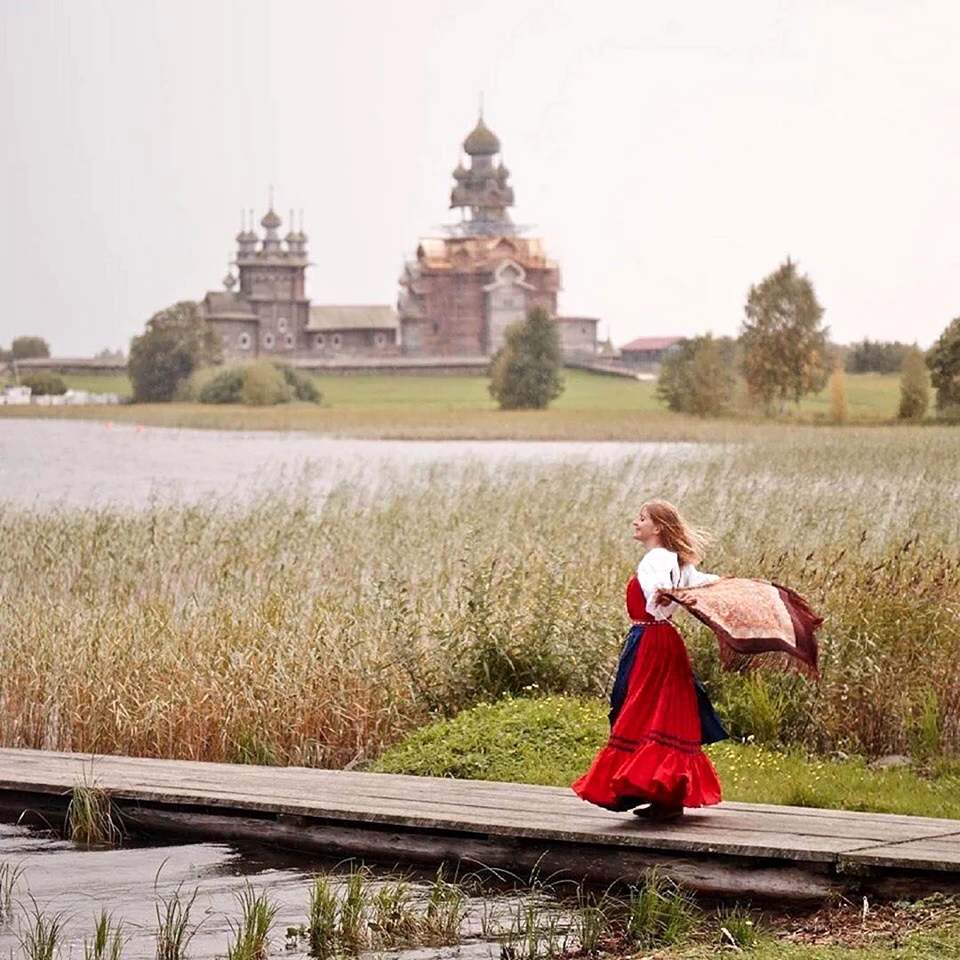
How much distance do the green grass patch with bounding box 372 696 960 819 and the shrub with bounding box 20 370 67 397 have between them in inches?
731

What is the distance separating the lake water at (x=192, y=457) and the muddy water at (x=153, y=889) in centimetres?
1402

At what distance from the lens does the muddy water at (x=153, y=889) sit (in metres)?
5.60

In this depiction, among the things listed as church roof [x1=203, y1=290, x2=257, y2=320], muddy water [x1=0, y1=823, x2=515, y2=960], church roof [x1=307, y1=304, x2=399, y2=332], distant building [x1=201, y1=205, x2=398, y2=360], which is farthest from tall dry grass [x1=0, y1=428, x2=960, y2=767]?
church roof [x1=307, y1=304, x2=399, y2=332]

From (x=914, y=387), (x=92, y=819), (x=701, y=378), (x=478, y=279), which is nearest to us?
(x=92, y=819)

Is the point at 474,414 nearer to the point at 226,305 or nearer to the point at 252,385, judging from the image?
the point at 252,385

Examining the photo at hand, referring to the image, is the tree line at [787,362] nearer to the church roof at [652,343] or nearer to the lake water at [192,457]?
the church roof at [652,343]

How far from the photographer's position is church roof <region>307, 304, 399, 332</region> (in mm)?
34875

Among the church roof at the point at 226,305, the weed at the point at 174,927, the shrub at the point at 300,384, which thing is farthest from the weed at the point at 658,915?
the shrub at the point at 300,384

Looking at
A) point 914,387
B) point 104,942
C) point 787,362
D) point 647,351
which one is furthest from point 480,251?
point 104,942

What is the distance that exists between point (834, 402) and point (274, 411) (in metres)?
11.5

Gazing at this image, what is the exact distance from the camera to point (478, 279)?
49469 millimetres

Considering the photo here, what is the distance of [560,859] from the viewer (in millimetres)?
6137

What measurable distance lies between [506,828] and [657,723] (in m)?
0.73

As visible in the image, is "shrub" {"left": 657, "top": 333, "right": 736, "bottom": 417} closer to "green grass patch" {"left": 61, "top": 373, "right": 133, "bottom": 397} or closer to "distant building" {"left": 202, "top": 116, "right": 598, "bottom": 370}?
"distant building" {"left": 202, "top": 116, "right": 598, "bottom": 370}
